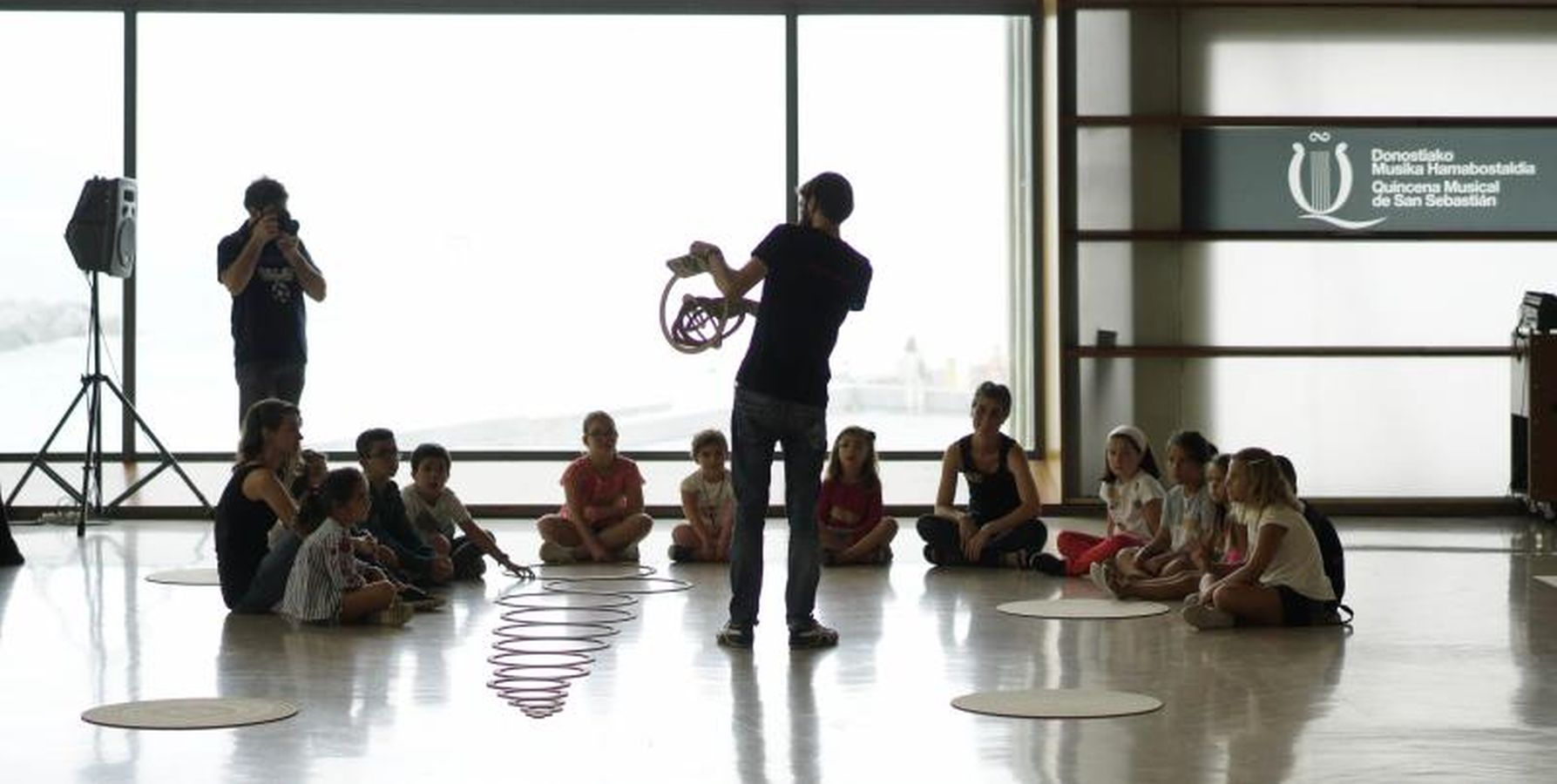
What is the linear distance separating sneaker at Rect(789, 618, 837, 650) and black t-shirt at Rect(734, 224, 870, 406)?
2.14ft

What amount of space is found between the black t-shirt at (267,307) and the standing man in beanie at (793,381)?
3024 millimetres

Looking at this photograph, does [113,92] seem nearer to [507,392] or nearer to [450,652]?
[507,392]

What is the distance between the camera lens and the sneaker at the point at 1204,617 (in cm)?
696

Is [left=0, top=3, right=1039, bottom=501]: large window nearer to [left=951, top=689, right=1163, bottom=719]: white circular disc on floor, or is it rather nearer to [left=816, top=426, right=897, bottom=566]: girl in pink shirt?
[left=816, top=426, right=897, bottom=566]: girl in pink shirt

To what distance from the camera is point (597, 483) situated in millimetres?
9172

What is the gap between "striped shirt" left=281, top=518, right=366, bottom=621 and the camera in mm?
7070

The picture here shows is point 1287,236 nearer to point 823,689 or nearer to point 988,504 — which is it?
point 988,504

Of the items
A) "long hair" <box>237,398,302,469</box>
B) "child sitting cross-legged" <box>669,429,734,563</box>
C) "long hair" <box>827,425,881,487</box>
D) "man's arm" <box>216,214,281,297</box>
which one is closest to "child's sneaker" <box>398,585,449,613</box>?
"long hair" <box>237,398,302,469</box>

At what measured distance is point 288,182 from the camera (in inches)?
516

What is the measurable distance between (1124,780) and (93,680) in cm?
284

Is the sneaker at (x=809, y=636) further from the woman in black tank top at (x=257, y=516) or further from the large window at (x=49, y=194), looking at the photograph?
the large window at (x=49, y=194)

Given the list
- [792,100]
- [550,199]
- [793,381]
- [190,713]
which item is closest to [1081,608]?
[793,381]

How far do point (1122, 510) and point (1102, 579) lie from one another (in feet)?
2.20

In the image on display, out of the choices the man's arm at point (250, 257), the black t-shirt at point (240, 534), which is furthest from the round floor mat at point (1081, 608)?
the man's arm at point (250, 257)
